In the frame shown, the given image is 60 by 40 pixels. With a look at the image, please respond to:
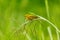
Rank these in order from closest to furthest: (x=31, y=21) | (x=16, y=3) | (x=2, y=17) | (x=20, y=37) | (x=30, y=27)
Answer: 1. (x=31, y=21)
2. (x=30, y=27)
3. (x=20, y=37)
4. (x=2, y=17)
5. (x=16, y=3)

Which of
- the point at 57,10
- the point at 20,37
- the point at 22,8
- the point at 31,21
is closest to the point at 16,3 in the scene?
the point at 22,8

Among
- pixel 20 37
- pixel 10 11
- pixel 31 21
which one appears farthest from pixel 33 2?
pixel 31 21

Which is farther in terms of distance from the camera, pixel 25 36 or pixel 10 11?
pixel 10 11

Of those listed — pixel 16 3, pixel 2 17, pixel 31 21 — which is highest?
pixel 16 3

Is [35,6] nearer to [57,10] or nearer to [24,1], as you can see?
[24,1]

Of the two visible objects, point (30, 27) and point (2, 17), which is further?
point (2, 17)

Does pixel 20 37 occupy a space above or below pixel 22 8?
below

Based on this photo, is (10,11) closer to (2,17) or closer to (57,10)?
(2,17)

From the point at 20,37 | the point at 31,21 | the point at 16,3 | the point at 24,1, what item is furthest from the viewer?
the point at 24,1

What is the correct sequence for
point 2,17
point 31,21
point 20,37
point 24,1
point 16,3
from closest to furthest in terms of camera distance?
point 31,21, point 20,37, point 2,17, point 16,3, point 24,1
